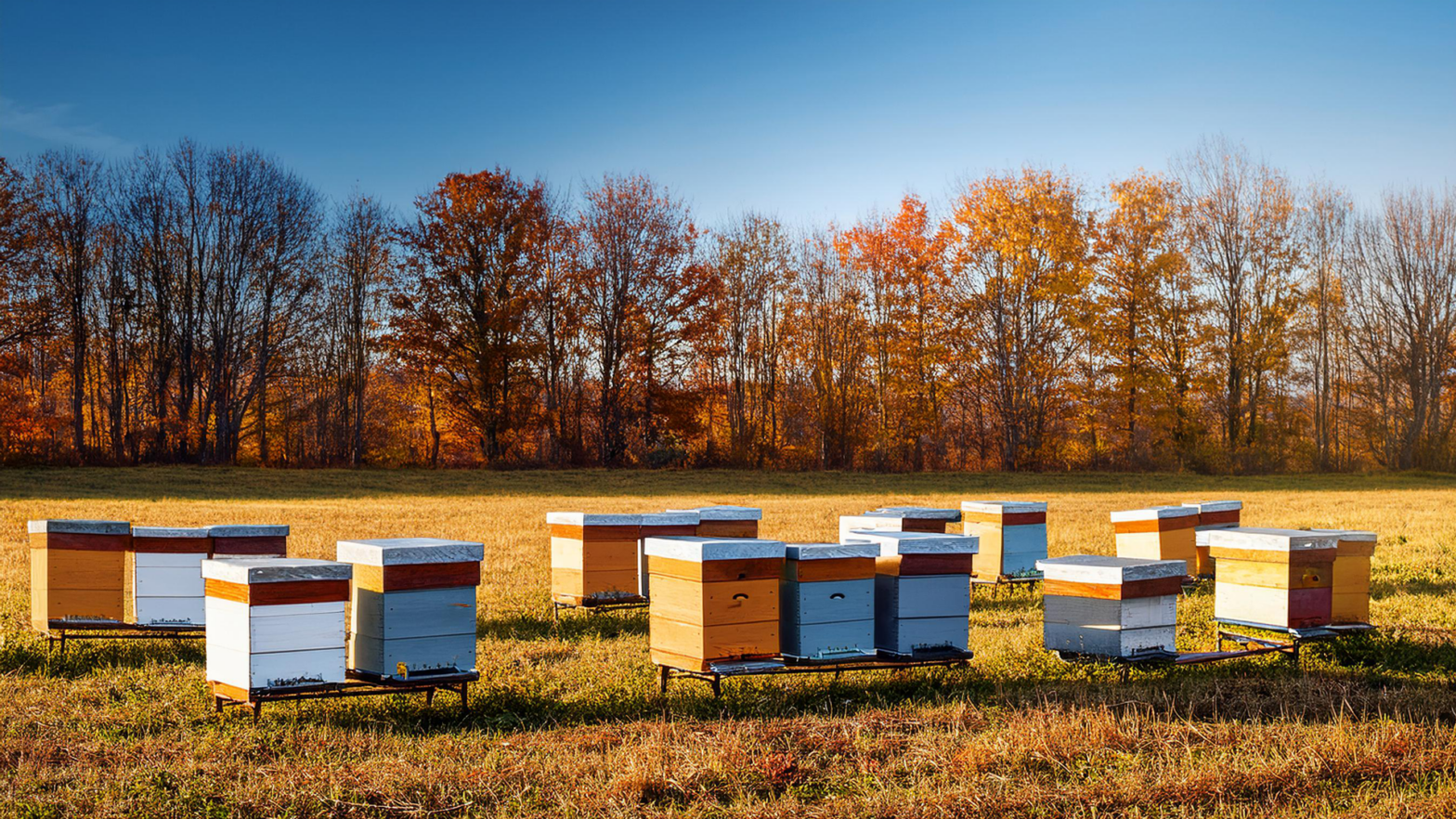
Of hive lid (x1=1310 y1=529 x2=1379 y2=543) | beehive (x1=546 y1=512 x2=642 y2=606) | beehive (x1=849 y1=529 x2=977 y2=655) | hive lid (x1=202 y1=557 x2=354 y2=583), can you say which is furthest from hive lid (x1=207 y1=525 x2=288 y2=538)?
hive lid (x1=1310 y1=529 x2=1379 y2=543)

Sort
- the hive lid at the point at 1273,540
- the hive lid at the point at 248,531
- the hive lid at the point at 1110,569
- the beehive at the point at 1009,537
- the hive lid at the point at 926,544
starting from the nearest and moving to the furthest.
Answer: the hive lid at the point at 1110,569
the hive lid at the point at 926,544
the hive lid at the point at 1273,540
the hive lid at the point at 248,531
the beehive at the point at 1009,537

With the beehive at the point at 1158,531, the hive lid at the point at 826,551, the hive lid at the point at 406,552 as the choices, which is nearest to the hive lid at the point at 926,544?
the hive lid at the point at 826,551

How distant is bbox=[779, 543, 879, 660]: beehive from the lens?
24.3 ft

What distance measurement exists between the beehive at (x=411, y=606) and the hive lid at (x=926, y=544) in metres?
2.93

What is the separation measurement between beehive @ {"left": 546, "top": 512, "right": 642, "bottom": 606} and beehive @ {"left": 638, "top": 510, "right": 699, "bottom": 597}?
5 cm

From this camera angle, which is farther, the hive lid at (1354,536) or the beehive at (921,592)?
the hive lid at (1354,536)

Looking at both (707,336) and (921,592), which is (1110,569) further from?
(707,336)

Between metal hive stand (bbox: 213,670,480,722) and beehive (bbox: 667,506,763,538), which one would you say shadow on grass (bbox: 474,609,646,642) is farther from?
metal hive stand (bbox: 213,670,480,722)

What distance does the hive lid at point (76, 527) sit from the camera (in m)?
8.77

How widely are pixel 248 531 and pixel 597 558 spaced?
10.3 ft

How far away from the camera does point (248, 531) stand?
916 cm

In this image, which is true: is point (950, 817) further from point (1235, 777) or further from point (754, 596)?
point (754, 596)

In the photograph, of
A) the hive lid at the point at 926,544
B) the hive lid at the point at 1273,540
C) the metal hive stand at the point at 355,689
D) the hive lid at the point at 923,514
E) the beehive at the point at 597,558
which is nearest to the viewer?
the metal hive stand at the point at 355,689

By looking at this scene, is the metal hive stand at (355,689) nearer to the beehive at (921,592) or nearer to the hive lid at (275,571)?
the hive lid at (275,571)
